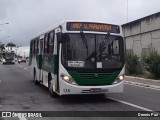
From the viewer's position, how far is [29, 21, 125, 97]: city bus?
12.4 metres

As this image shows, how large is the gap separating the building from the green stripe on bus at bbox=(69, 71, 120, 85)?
15.1 metres

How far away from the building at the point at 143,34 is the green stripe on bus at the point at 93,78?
15.1 metres

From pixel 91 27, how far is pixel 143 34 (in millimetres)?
17566

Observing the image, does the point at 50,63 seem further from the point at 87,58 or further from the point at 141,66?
the point at 141,66

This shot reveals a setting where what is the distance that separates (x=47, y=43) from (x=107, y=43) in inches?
137

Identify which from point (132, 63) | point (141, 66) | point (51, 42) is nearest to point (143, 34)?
point (132, 63)

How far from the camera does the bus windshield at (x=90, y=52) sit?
1248 centimetres

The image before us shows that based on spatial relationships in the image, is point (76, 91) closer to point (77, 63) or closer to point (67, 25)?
point (77, 63)

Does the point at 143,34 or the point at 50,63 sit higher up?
the point at 143,34

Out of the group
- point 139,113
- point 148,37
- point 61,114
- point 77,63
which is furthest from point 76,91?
point 148,37

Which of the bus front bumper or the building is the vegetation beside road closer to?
the building

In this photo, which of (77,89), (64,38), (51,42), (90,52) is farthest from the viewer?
(51,42)

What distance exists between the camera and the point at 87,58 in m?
12.5

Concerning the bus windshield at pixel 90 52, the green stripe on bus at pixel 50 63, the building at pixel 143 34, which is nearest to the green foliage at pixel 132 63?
the building at pixel 143 34
